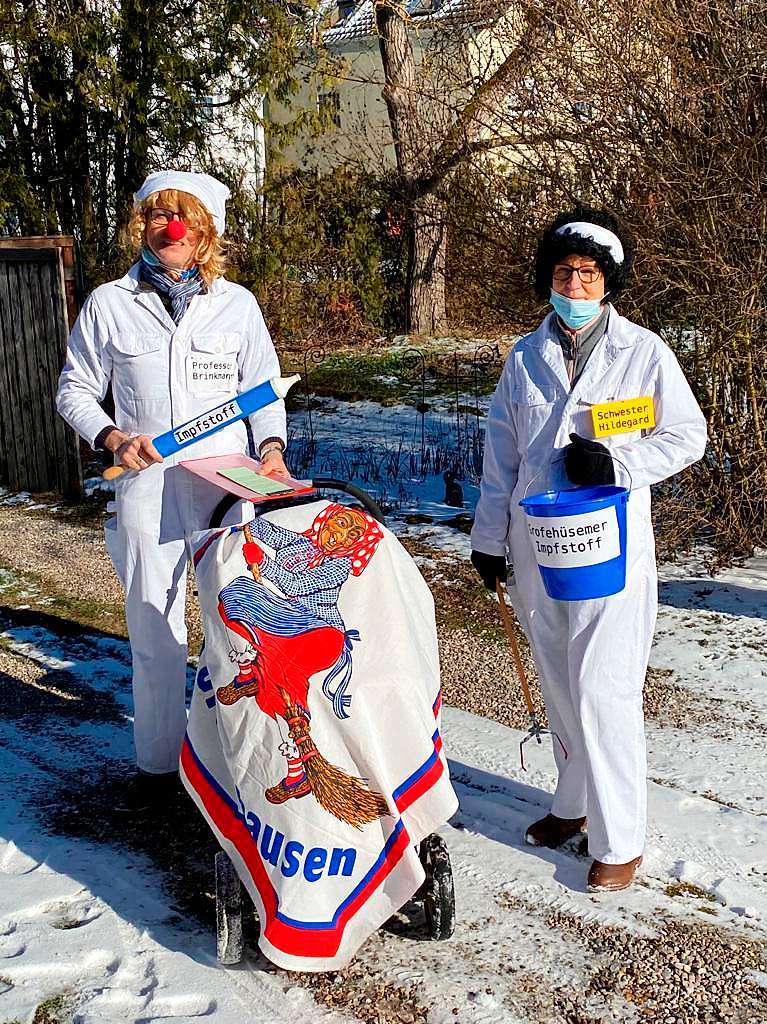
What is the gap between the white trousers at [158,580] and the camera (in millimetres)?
4121

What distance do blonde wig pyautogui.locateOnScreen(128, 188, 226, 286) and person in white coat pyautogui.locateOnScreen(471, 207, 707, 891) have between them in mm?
1119

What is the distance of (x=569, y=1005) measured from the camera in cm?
314

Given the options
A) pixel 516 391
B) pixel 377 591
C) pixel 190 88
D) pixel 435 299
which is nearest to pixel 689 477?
pixel 516 391

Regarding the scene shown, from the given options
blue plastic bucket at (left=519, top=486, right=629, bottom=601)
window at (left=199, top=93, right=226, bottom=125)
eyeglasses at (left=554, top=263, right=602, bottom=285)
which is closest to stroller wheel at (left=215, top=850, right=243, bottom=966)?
blue plastic bucket at (left=519, top=486, right=629, bottom=601)

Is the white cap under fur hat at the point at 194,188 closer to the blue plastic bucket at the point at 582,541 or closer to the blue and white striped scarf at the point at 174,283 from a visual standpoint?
the blue and white striped scarf at the point at 174,283

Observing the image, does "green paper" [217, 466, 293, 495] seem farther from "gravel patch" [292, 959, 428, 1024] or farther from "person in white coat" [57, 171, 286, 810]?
"gravel patch" [292, 959, 428, 1024]

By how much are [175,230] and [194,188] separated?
154 mm

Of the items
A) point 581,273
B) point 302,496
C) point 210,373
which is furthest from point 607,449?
point 210,373

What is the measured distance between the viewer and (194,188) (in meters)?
3.94

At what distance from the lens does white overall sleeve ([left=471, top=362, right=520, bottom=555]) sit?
382 cm

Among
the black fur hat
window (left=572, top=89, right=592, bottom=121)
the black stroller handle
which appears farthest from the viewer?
window (left=572, top=89, right=592, bottom=121)

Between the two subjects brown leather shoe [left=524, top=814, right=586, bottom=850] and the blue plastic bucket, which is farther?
brown leather shoe [left=524, top=814, right=586, bottom=850]

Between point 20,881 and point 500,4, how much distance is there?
5620 mm

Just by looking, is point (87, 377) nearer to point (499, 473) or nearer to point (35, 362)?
point (499, 473)
